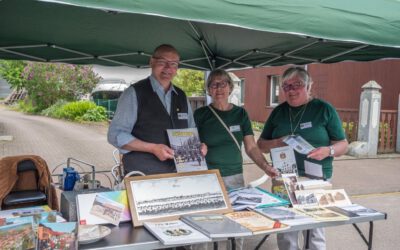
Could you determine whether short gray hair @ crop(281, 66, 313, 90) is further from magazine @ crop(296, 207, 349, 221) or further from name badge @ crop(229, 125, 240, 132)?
magazine @ crop(296, 207, 349, 221)

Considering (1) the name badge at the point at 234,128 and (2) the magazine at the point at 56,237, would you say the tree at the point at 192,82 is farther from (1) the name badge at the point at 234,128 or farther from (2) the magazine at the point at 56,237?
→ (2) the magazine at the point at 56,237

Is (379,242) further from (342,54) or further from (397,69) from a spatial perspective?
(397,69)

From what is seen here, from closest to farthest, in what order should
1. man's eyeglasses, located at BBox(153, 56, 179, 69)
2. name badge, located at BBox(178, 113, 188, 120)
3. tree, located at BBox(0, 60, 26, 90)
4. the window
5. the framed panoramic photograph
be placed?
the framed panoramic photograph → man's eyeglasses, located at BBox(153, 56, 179, 69) → name badge, located at BBox(178, 113, 188, 120) → the window → tree, located at BBox(0, 60, 26, 90)

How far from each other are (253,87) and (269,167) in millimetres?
15196

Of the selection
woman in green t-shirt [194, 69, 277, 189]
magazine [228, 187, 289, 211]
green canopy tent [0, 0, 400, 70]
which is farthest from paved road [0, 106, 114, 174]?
magazine [228, 187, 289, 211]

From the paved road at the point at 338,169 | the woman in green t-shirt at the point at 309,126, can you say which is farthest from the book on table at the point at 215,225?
the paved road at the point at 338,169

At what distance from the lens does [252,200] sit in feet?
8.34

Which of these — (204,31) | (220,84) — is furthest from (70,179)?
(204,31)

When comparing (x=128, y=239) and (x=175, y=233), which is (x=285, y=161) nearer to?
(x=175, y=233)

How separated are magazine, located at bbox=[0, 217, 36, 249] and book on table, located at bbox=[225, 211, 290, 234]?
40.6 inches

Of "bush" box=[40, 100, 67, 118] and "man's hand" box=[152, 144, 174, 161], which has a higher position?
"man's hand" box=[152, 144, 174, 161]

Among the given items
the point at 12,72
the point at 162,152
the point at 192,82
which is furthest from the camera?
the point at 12,72

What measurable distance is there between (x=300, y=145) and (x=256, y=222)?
88 centimetres

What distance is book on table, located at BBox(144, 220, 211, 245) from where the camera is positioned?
188cm
